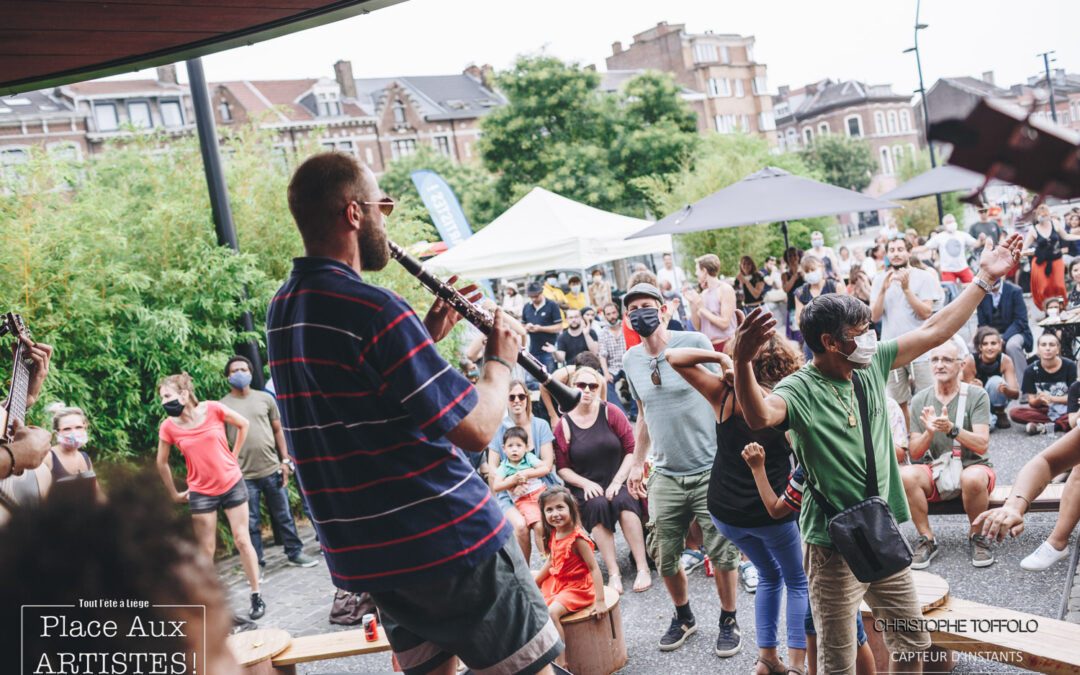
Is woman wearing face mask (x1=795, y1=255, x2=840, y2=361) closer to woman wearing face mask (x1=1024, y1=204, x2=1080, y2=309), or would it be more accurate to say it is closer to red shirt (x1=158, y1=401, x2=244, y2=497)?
woman wearing face mask (x1=1024, y1=204, x2=1080, y2=309)

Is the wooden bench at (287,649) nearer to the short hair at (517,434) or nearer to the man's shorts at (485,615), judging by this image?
the short hair at (517,434)

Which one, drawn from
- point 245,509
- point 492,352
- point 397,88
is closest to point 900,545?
point 492,352

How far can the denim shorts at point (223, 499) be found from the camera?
604cm

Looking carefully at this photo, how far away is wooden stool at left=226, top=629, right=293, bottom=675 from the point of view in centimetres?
434

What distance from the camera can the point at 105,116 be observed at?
43344mm

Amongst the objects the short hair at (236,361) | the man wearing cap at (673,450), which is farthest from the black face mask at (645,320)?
the short hair at (236,361)

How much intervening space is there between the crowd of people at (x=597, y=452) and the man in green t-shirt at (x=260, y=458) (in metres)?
0.02

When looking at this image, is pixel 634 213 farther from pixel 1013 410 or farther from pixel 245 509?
pixel 245 509

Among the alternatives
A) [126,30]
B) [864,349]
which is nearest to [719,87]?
[864,349]

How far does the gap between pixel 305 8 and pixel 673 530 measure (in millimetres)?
3323

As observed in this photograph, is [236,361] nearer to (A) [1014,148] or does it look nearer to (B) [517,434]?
(B) [517,434]

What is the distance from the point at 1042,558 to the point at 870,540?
269 cm

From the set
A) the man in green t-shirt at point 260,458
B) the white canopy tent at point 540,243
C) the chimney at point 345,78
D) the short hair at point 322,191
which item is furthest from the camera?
the chimney at point 345,78

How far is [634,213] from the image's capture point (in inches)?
1431
